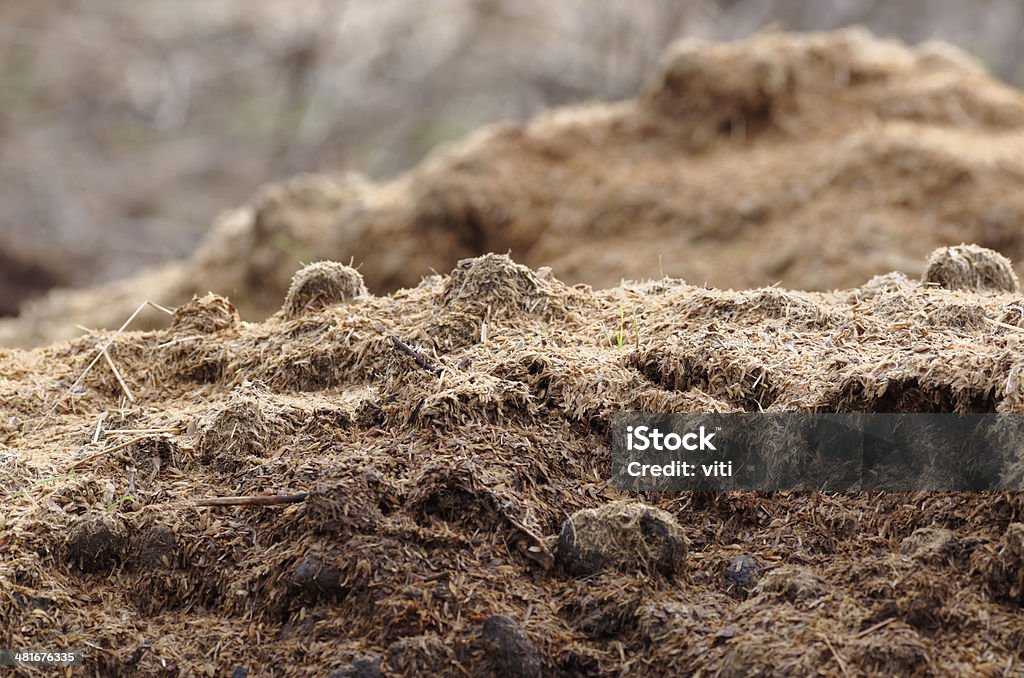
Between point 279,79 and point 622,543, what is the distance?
456 inches

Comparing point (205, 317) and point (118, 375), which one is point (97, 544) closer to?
point (118, 375)

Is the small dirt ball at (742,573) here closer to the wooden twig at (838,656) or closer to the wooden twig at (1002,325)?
the wooden twig at (838,656)

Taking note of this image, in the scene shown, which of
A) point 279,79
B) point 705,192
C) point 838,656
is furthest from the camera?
point 279,79

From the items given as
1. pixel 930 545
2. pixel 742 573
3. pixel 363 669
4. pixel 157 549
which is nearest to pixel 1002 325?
pixel 930 545

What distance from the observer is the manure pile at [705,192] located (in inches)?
216

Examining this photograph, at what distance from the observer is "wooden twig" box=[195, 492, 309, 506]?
2201 mm

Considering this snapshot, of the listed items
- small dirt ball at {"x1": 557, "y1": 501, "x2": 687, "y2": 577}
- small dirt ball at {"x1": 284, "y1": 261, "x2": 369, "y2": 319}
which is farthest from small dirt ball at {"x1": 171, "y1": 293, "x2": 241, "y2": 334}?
small dirt ball at {"x1": 557, "y1": 501, "x2": 687, "y2": 577}

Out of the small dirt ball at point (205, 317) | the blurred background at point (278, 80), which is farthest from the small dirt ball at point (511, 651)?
the blurred background at point (278, 80)

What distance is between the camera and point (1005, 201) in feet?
17.7

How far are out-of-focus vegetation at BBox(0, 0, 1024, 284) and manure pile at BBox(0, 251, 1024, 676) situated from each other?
820 cm

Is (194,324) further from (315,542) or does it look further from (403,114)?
(403,114)

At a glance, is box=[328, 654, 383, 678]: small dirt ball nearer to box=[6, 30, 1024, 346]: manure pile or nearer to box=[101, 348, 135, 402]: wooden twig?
box=[101, 348, 135, 402]: wooden twig

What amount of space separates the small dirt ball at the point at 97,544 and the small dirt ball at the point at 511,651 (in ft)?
2.60

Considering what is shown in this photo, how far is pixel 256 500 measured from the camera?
2230mm
